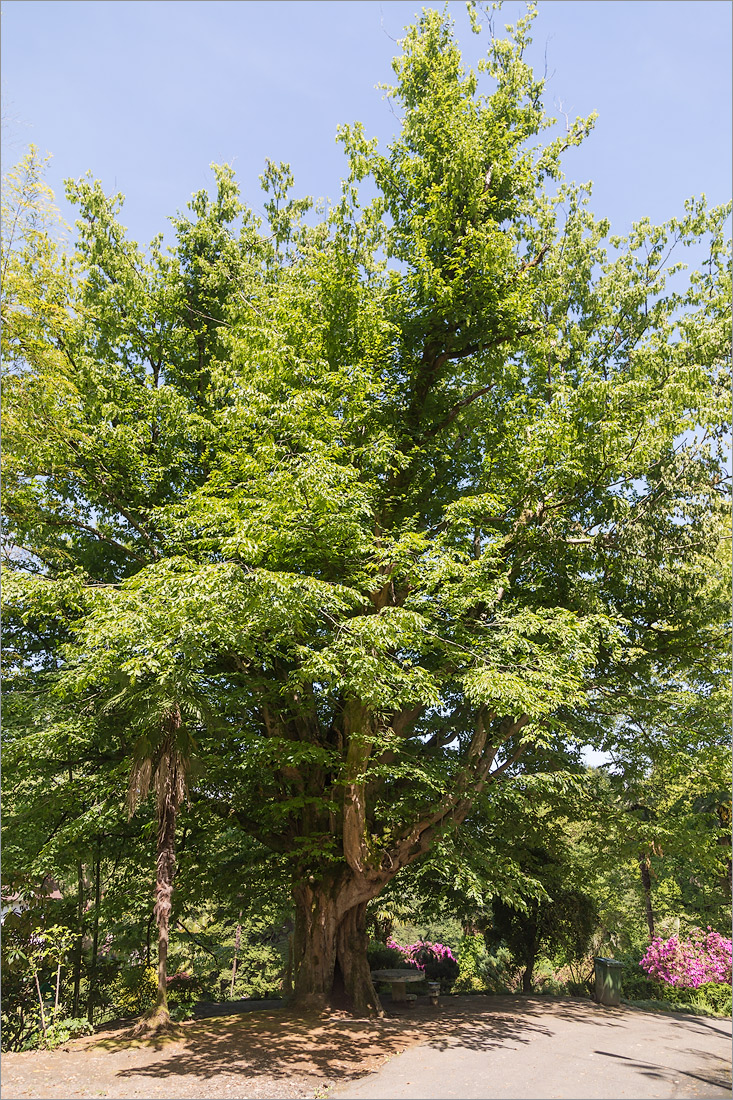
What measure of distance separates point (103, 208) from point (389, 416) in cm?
740

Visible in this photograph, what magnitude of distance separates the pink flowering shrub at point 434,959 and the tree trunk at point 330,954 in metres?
5.78

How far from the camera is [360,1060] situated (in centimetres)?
909

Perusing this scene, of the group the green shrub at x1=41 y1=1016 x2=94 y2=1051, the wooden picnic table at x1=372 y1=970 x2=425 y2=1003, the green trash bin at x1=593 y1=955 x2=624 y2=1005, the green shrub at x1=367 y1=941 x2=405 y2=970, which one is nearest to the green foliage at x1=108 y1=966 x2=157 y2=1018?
the green shrub at x1=41 y1=1016 x2=94 y2=1051

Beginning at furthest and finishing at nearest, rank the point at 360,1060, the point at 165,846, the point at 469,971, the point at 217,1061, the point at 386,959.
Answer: the point at 469,971 < the point at 386,959 < the point at 165,846 < the point at 360,1060 < the point at 217,1061

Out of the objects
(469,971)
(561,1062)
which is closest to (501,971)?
(469,971)

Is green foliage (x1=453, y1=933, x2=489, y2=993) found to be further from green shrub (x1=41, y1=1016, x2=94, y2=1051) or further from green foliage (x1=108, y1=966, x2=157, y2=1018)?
green shrub (x1=41, y1=1016, x2=94, y2=1051)

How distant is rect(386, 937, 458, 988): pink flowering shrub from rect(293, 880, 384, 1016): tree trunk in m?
5.78

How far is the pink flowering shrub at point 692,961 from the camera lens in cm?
1627

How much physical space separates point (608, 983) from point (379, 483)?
37.0 feet

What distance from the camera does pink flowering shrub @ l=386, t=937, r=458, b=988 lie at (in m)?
18.1

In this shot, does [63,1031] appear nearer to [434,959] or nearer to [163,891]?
[163,891]

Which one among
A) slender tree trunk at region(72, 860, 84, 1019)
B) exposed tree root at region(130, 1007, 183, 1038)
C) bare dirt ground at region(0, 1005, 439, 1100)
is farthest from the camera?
slender tree trunk at region(72, 860, 84, 1019)

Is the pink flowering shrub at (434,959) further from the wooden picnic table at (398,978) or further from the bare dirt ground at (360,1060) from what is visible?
the bare dirt ground at (360,1060)

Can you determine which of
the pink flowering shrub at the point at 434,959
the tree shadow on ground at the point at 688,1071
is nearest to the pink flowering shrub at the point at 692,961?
the pink flowering shrub at the point at 434,959
